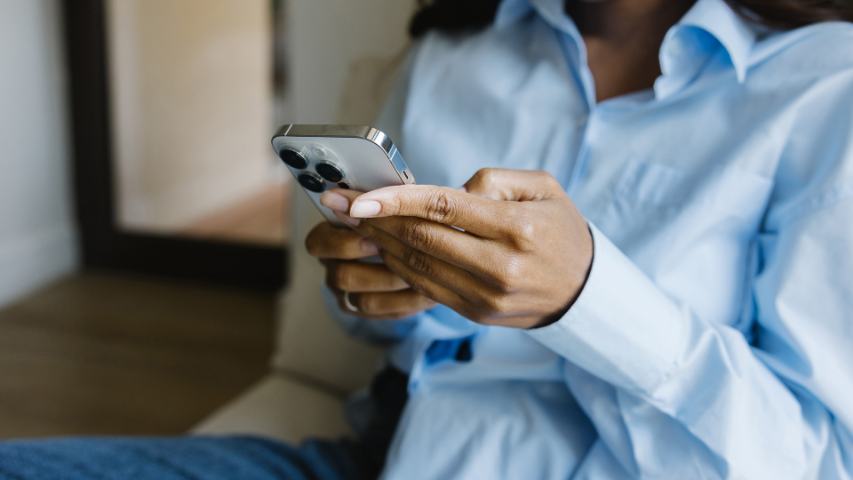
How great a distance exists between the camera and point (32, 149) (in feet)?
7.04

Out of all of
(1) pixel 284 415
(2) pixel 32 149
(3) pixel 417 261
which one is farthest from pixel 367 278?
(2) pixel 32 149

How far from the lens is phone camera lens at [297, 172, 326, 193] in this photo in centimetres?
57

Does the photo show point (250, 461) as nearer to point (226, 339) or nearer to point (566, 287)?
point (566, 287)

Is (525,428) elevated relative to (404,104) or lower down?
lower down

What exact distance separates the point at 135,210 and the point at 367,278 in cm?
188

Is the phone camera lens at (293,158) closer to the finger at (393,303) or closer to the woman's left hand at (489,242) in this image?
the woman's left hand at (489,242)

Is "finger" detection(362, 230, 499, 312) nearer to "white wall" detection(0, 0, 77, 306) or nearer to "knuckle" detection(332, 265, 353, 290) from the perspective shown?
"knuckle" detection(332, 265, 353, 290)

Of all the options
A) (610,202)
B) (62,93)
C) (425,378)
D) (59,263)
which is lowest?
(59,263)

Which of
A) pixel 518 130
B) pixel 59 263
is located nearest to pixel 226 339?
pixel 59 263

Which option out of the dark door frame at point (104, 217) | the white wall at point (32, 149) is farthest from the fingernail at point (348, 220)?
the white wall at point (32, 149)

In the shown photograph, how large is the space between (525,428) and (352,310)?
0.19 m

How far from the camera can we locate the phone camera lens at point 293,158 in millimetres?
533

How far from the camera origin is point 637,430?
24.8 inches

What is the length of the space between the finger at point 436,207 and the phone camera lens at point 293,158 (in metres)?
0.07
